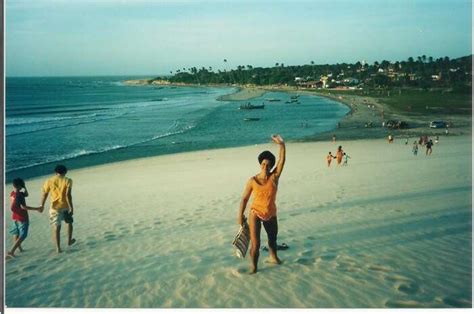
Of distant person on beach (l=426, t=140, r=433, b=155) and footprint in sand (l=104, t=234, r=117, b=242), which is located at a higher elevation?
distant person on beach (l=426, t=140, r=433, b=155)

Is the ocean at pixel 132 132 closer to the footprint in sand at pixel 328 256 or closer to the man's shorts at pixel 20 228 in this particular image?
the man's shorts at pixel 20 228

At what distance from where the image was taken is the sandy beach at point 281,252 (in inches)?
165

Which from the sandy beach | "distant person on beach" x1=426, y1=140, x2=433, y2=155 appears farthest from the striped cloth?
"distant person on beach" x1=426, y1=140, x2=433, y2=155

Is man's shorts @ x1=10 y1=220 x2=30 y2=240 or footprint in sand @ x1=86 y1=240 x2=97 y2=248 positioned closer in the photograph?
man's shorts @ x1=10 y1=220 x2=30 y2=240

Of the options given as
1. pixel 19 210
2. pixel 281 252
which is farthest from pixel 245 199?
pixel 19 210

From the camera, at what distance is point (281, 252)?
192 inches

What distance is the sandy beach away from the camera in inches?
165

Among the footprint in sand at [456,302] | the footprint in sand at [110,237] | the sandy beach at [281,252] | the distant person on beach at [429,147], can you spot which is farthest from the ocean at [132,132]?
the footprint in sand at [456,302]

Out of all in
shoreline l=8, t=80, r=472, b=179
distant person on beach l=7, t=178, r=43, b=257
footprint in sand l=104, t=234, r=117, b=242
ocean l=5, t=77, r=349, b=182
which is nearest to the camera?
distant person on beach l=7, t=178, r=43, b=257

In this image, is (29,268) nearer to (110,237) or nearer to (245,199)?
(110,237)

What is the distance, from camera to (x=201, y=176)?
10867 millimetres

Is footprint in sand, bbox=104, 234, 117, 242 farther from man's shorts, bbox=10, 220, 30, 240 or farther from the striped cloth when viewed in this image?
the striped cloth
